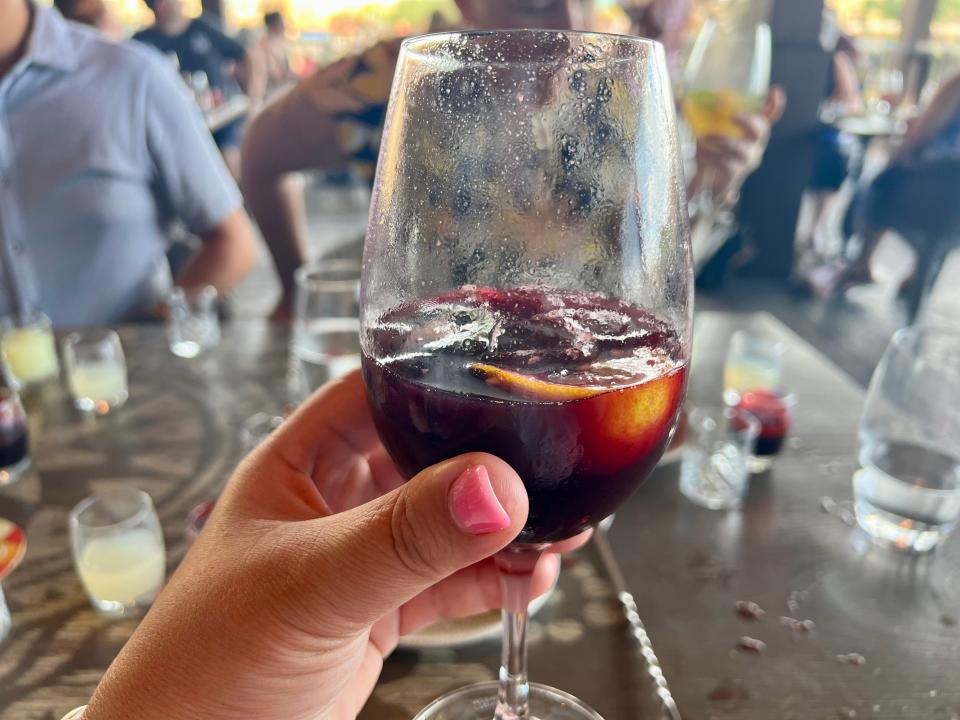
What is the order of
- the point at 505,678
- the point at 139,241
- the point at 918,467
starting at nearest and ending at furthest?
the point at 505,678
the point at 918,467
the point at 139,241

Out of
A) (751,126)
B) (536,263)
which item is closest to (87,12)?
(751,126)

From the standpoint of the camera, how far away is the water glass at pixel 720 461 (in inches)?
46.9

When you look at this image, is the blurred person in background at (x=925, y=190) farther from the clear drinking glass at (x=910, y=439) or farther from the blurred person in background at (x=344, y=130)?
the clear drinking glass at (x=910, y=439)

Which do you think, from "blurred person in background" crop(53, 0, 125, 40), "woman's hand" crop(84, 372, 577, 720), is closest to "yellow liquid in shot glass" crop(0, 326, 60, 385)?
"woman's hand" crop(84, 372, 577, 720)

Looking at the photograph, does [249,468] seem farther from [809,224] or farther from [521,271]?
[809,224]

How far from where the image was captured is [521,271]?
61 cm

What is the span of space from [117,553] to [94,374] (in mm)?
607

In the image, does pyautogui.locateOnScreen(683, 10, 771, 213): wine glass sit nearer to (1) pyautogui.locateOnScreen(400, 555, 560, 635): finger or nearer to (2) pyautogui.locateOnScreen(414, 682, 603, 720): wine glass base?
(1) pyautogui.locateOnScreen(400, 555, 560, 635): finger

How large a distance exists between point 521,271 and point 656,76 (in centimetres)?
19

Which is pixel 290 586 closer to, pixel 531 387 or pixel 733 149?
pixel 531 387

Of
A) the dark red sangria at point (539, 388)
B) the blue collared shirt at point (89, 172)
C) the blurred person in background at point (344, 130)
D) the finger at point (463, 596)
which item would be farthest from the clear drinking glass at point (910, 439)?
the blue collared shirt at point (89, 172)

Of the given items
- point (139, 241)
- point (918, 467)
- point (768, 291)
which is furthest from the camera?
point (768, 291)

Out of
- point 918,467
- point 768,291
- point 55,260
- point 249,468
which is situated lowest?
point 768,291

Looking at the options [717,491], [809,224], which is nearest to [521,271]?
[717,491]
